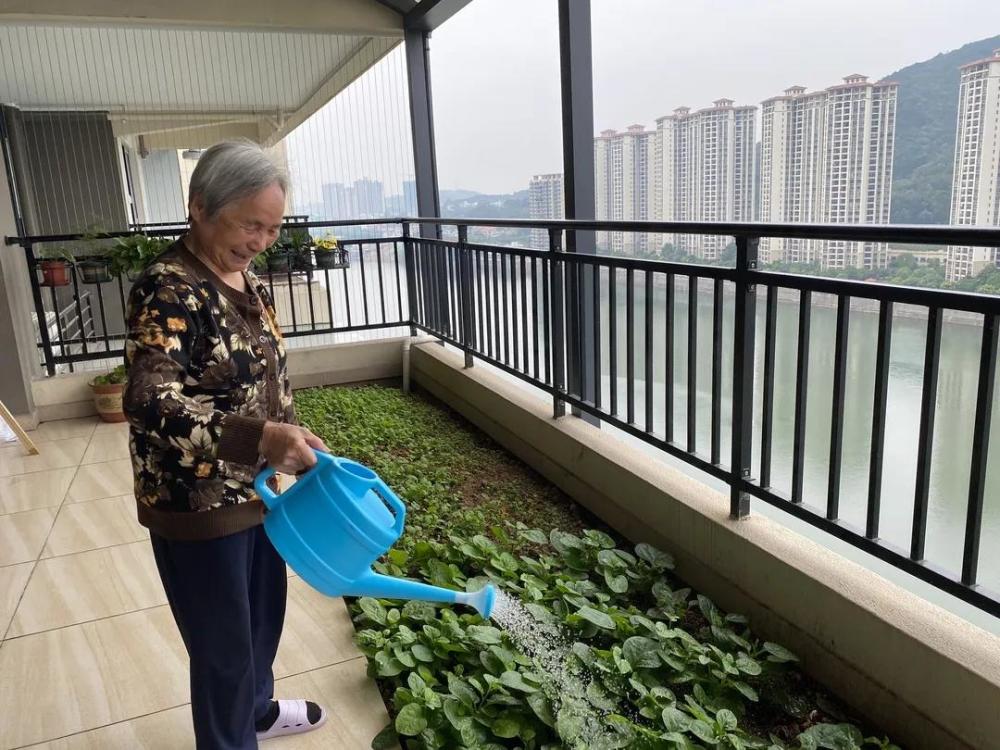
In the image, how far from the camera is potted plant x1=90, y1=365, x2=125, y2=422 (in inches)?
170

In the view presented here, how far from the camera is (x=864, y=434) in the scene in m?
1.83

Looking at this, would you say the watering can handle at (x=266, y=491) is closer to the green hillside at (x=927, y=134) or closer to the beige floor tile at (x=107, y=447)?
the green hillside at (x=927, y=134)

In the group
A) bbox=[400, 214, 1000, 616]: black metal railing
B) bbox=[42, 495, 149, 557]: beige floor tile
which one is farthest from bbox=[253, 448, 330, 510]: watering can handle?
bbox=[42, 495, 149, 557]: beige floor tile

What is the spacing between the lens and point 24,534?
289 centimetres

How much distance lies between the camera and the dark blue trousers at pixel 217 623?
4.26 feet

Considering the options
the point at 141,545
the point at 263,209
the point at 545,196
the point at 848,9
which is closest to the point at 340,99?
the point at 545,196

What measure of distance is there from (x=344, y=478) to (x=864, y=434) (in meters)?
1.34

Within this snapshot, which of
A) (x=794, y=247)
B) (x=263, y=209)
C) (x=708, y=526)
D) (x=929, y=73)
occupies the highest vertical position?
(x=929, y=73)

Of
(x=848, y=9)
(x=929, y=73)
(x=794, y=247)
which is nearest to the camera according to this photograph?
(x=929, y=73)

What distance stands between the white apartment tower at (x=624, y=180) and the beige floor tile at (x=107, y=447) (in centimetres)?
270

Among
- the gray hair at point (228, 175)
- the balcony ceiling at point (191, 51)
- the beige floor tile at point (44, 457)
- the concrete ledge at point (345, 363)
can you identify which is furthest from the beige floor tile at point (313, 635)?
the balcony ceiling at point (191, 51)

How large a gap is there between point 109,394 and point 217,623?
3.50 m

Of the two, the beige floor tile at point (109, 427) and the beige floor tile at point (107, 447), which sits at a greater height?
the beige floor tile at point (109, 427)

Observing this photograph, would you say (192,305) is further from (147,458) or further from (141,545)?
(141,545)
